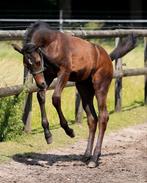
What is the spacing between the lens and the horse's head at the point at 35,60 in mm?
6641

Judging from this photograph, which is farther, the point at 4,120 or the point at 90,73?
the point at 4,120

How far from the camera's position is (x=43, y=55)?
22.3 ft

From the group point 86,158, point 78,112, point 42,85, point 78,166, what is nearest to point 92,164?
point 78,166

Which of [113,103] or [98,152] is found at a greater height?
[98,152]

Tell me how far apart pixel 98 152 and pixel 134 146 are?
132 cm

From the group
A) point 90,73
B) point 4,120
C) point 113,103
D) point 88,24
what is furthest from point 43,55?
point 88,24

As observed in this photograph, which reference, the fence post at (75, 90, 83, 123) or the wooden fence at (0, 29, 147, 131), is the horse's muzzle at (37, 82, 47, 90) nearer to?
the wooden fence at (0, 29, 147, 131)

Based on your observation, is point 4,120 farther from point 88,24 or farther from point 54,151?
point 88,24

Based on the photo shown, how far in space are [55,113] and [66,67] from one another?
3433 mm

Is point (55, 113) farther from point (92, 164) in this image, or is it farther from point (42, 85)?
point (42, 85)

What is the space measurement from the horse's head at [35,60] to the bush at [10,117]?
178 centimetres

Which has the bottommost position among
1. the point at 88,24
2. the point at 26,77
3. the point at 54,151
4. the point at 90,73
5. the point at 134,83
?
the point at 88,24

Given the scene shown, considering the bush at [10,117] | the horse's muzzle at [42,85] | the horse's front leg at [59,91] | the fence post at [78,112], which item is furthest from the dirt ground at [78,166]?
the fence post at [78,112]

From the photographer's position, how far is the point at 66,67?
691 cm
